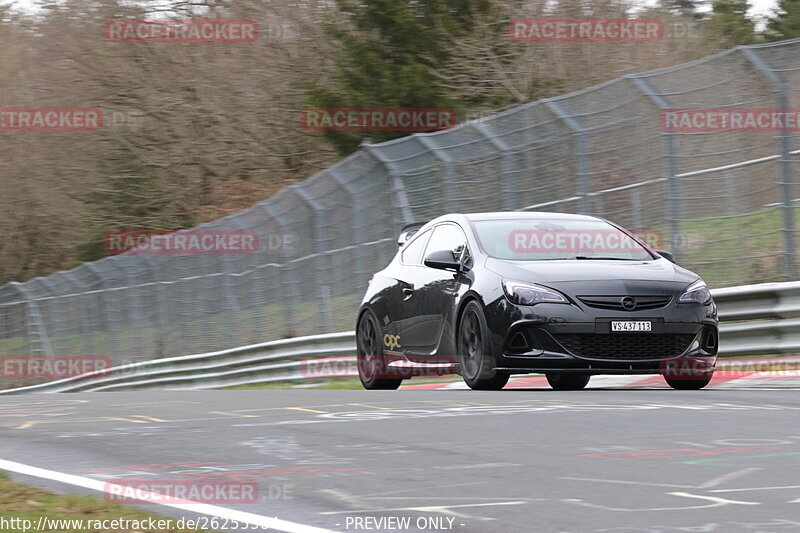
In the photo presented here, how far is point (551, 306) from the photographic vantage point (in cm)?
1102

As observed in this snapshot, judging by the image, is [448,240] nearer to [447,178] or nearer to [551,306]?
[551,306]

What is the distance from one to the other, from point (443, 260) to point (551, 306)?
1.19 metres

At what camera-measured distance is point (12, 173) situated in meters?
44.7

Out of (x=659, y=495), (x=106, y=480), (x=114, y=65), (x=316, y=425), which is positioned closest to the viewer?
(x=659, y=495)

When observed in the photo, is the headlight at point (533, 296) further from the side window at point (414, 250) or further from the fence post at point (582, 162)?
the fence post at point (582, 162)

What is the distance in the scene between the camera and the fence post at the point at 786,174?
12.9 meters

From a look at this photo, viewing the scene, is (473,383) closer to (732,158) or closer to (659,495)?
(732,158)

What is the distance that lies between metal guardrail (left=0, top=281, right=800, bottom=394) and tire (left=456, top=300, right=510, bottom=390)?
8.54 ft

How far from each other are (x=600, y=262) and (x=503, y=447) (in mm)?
4528

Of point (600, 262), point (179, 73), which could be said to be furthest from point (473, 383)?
point (179, 73)

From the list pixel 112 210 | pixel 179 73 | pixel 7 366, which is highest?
pixel 179 73

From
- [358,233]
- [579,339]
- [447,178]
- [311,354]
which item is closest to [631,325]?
[579,339]

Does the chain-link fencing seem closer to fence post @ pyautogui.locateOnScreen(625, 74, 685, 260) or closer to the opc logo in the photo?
fence post @ pyautogui.locateOnScreen(625, 74, 685, 260)

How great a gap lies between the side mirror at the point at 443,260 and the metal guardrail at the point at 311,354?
9.09ft
